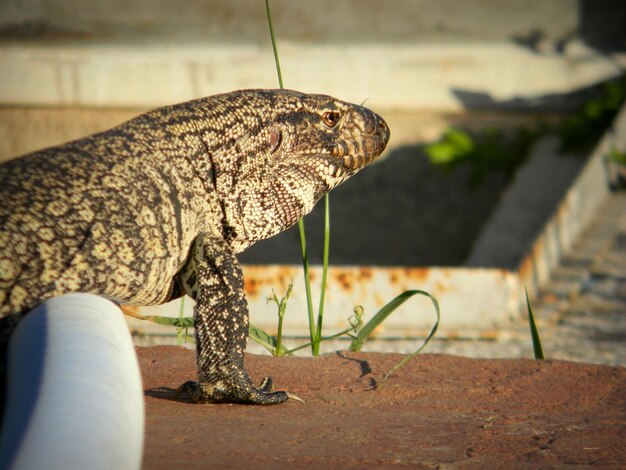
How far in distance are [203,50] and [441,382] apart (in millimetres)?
7885

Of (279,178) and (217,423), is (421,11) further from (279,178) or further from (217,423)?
(217,423)

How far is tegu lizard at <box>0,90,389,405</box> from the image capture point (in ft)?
12.0

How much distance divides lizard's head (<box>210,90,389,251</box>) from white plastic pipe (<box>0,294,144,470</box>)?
1.31 metres

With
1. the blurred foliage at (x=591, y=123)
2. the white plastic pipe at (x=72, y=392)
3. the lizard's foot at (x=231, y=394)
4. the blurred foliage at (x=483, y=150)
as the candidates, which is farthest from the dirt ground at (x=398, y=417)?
the blurred foliage at (x=483, y=150)

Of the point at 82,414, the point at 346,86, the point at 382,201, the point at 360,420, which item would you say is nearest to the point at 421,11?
the point at 346,86

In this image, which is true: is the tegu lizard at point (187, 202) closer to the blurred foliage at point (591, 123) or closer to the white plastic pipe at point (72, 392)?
the white plastic pipe at point (72, 392)

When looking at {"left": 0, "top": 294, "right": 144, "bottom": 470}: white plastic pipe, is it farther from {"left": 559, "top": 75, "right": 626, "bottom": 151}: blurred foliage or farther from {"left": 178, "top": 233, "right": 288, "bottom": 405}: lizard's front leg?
{"left": 559, "top": 75, "right": 626, "bottom": 151}: blurred foliage

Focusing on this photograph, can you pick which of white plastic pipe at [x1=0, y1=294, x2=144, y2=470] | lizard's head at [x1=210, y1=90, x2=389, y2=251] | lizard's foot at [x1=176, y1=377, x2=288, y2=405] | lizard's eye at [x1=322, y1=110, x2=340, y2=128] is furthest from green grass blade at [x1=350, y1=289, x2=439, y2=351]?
white plastic pipe at [x1=0, y1=294, x2=144, y2=470]

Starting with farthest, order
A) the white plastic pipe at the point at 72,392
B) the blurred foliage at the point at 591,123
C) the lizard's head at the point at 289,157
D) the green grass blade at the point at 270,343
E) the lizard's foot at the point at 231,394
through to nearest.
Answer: the blurred foliage at the point at 591,123, the green grass blade at the point at 270,343, the lizard's head at the point at 289,157, the lizard's foot at the point at 231,394, the white plastic pipe at the point at 72,392

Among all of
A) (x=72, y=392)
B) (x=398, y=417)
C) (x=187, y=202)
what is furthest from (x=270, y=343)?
(x=72, y=392)

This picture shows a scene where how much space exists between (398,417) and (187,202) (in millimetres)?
1244

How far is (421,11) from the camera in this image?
1181cm

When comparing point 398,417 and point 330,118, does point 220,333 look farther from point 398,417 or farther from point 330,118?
point 330,118

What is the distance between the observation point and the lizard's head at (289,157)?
4.48 metres
